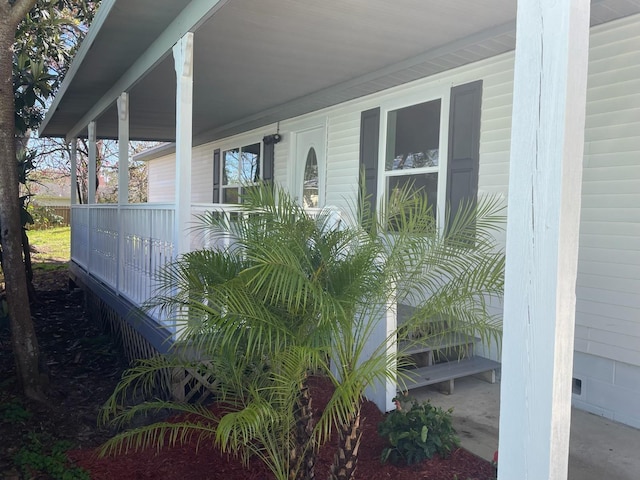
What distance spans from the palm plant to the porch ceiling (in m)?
1.89

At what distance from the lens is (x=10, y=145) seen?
15.3 ft

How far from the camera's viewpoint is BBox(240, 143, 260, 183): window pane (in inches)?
366

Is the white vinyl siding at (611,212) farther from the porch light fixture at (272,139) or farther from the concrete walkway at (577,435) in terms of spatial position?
the porch light fixture at (272,139)

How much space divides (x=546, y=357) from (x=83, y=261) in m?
8.91

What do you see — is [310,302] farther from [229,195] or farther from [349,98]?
[229,195]

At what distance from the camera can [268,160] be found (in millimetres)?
8820

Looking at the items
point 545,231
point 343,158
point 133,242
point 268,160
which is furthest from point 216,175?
point 545,231

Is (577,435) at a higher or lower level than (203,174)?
lower

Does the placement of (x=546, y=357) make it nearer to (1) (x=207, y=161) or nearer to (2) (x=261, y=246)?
(2) (x=261, y=246)

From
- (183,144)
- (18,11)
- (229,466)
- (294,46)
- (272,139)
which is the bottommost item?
(229,466)

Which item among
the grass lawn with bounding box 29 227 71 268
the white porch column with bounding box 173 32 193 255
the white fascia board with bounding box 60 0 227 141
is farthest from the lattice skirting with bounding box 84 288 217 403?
the grass lawn with bounding box 29 227 71 268

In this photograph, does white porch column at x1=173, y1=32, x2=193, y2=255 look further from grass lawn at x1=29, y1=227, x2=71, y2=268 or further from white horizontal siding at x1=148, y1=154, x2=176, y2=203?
grass lawn at x1=29, y1=227, x2=71, y2=268

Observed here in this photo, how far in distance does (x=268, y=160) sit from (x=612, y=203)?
231 inches

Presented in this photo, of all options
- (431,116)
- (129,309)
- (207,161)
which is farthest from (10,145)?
(207,161)
